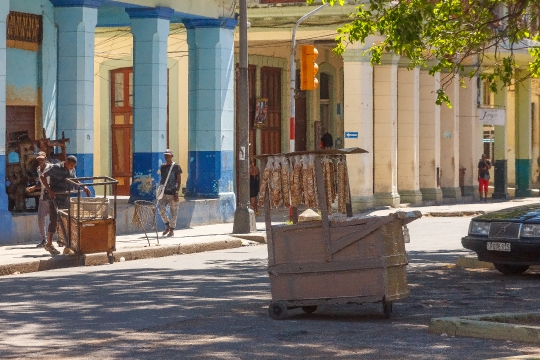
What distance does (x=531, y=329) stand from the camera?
34.0ft

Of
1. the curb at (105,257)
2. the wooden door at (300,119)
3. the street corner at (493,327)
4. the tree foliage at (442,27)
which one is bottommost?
the curb at (105,257)

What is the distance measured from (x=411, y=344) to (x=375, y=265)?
5.23ft

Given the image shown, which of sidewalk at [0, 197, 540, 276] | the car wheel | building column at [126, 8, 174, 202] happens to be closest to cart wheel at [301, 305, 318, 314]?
sidewalk at [0, 197, 540, 276]

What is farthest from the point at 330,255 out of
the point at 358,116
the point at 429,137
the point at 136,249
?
the point at 429,137

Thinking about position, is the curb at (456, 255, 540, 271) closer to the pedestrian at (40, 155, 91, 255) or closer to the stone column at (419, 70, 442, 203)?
the pedestrian at (40, 155, 91, 255)

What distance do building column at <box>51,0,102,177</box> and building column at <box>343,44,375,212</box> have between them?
11.8m

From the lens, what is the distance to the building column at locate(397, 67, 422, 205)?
38188mm

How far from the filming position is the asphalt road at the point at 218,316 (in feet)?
33.3

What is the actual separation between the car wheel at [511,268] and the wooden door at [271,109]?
1983cm

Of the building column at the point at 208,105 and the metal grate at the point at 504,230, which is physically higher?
the building column at the point at 208,105

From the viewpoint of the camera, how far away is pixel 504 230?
16.1 metres

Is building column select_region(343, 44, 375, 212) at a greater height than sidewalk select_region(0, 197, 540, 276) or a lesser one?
greater

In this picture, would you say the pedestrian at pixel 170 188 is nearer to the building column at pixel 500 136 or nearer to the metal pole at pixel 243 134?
the metal pole at pixel 243 134

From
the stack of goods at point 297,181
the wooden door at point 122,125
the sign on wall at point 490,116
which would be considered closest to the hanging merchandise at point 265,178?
the stack of goods at point 297,181
